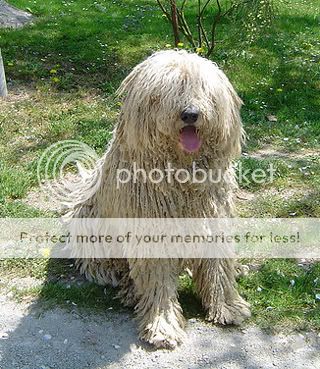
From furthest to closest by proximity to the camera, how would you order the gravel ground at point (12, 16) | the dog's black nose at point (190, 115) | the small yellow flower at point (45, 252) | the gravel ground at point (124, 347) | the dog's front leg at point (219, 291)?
the gravel ground at point (12, 16) → the small yellow flower at point (45, 252) → the dog's front leg at point (219, 291) → the gravel ground at point (124, 347) → the dog's black nose at point (190, 115)

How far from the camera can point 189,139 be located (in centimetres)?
321

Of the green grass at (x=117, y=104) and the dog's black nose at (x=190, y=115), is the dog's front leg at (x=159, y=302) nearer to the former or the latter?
the green grass at (x=117, y=104)

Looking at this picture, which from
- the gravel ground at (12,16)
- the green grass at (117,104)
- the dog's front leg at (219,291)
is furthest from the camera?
the gravel ground at (12,16)

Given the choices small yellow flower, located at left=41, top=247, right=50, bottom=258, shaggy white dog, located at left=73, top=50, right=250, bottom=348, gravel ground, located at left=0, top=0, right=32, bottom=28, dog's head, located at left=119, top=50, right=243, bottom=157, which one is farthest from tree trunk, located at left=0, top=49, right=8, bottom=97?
dog's head, located at left=119, top=50, right=243, bottom=157

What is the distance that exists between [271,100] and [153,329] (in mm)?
4350

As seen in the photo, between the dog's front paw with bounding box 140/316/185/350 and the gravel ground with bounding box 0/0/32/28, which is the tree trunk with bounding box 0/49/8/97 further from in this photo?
the dog's front paw with bounding box 140/316/185/350

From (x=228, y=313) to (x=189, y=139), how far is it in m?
1.20

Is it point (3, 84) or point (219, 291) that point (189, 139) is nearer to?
point (219, 291)

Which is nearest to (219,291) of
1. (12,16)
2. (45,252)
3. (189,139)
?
(189,139)

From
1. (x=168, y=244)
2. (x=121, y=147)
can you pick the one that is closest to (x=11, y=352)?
(x=168, y=244)

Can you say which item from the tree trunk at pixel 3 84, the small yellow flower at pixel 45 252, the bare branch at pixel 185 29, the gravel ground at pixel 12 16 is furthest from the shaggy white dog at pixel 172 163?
the gravel ground at pixel 12 16

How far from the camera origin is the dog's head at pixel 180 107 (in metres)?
3.18

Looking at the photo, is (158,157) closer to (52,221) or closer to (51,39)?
(52,221)

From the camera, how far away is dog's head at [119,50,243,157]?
318 centimetres
